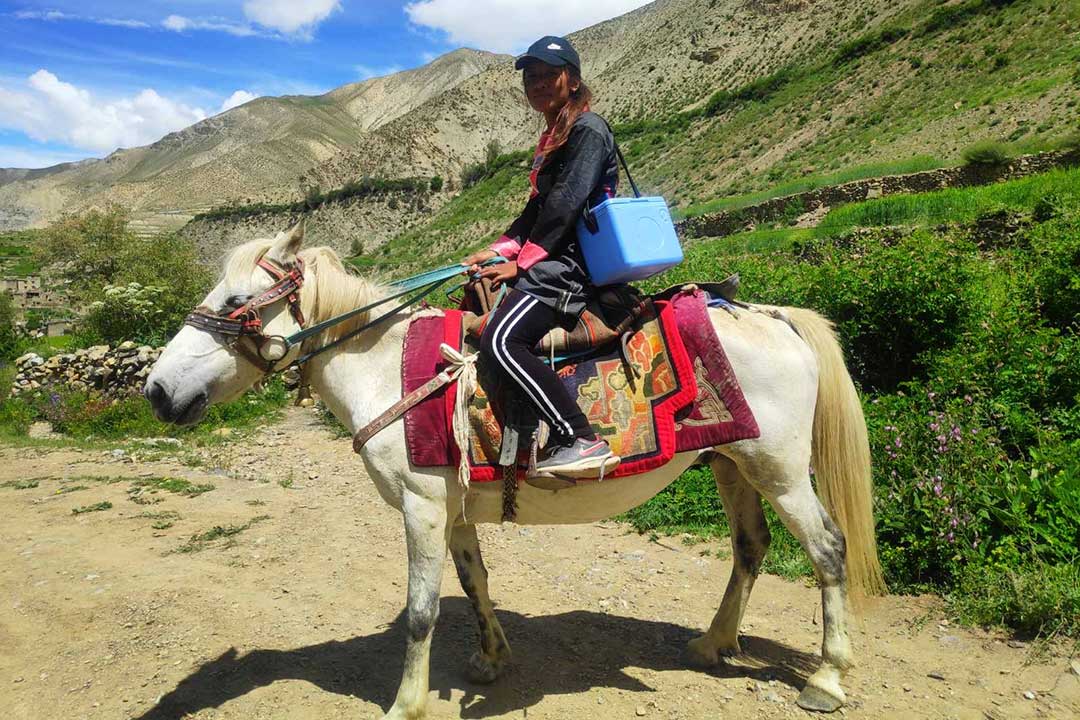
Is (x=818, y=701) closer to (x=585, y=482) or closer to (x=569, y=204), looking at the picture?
(x=585, y=482)

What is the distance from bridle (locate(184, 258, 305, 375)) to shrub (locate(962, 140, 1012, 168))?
17.5 metres

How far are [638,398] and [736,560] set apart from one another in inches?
53.2

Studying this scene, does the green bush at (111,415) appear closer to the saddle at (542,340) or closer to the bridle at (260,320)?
the bridle at (260,320)

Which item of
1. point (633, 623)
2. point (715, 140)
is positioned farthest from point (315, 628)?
point (715, 140)

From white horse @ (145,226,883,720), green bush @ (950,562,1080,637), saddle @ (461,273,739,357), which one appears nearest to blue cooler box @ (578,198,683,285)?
saddle @ (461,273,739,357)

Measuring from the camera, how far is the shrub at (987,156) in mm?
15352

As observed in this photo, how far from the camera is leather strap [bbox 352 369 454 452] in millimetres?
2961

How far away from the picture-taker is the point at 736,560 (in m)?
3.78

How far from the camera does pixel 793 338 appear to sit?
3.43 meters

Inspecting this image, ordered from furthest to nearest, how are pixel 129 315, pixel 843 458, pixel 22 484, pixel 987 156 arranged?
1. pixel 129 315
2. pixel 987 156
3. pixel 22 484
4. pixel 843 458

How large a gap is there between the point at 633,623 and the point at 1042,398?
11.4ft

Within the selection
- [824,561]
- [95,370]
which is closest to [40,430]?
[95,370]

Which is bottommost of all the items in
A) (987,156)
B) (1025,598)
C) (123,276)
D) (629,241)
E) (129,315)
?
(1025,598)

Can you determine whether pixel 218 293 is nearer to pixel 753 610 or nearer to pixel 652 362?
pixel 652 362
